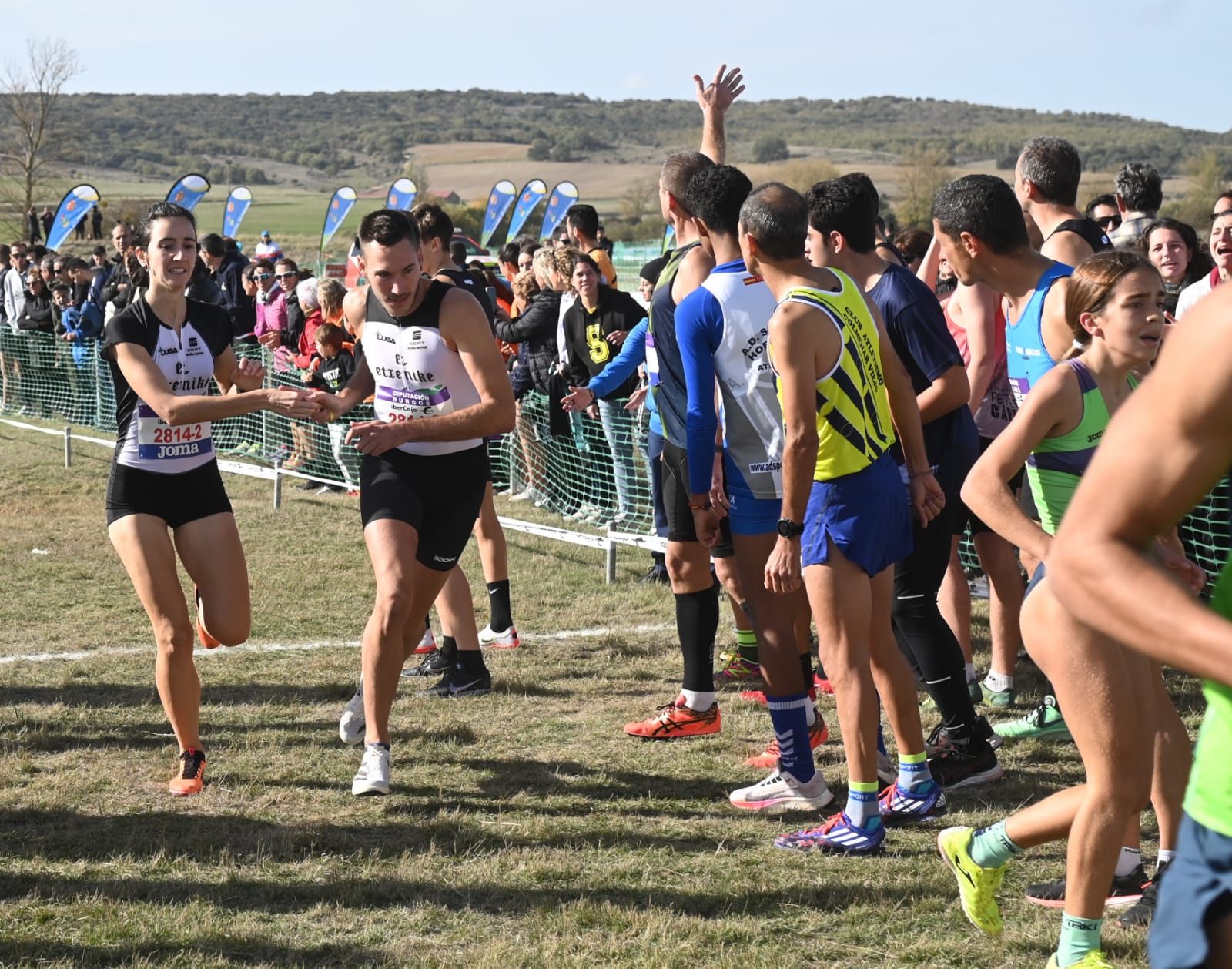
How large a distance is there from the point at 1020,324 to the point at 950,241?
1.15 feet

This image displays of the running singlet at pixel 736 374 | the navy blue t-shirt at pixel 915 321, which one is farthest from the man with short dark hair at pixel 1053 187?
the running singlet at pixel 736 374

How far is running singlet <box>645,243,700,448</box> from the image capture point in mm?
5207

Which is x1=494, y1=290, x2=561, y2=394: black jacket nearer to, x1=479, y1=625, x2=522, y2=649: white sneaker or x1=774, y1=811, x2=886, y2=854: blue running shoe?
x1=479, y1=625, x2=522, y2=649: white sneaker

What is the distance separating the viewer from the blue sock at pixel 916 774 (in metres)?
4.47

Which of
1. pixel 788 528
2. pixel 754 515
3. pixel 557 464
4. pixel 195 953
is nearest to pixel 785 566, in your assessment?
pixel 788 528

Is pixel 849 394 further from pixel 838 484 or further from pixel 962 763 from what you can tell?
pixel 962 763

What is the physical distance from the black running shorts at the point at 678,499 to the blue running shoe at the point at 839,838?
1.24m

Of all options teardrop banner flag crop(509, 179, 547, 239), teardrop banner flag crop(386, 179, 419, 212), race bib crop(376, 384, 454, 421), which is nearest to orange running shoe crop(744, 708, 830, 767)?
race bib crop(376, 384, 454, 421)

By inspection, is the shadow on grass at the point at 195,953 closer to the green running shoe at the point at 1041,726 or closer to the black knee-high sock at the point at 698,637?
the black knee-high sock at the point at 698,637

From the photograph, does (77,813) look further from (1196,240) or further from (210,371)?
(1196,240)

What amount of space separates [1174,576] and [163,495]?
414 cm

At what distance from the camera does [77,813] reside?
4738mm

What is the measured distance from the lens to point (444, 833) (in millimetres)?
4539

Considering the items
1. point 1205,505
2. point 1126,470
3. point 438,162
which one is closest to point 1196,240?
point 1205,505
